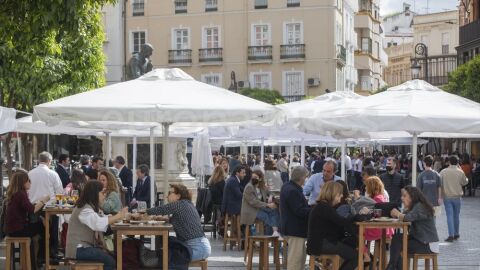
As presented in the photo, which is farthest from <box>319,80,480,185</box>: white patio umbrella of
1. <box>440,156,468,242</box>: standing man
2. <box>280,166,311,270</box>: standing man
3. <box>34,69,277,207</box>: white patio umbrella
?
<box>440,156,468,242</box>: standing man

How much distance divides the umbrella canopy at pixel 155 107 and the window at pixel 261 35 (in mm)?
56608

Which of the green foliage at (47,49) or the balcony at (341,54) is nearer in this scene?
the green foliage at (47,49)

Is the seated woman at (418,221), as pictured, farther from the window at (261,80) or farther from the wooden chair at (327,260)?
the window at (261,80)

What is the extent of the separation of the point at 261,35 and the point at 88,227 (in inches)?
2323

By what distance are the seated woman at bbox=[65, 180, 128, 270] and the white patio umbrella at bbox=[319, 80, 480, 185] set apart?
356cm

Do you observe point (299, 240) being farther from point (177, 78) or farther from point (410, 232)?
point (177, 78)

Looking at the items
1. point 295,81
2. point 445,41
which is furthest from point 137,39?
point 445,41

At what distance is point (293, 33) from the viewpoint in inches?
2763

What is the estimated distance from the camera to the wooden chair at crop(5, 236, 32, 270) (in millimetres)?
14334

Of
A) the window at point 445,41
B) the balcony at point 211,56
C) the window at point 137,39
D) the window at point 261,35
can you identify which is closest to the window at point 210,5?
the balcony at point 211,56

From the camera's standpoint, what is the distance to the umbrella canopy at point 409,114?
1373 cm

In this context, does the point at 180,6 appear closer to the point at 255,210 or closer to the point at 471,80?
the point at 471,80

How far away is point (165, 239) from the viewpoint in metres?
12.5

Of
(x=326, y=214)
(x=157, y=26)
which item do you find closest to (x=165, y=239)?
(x=326, y=214)
